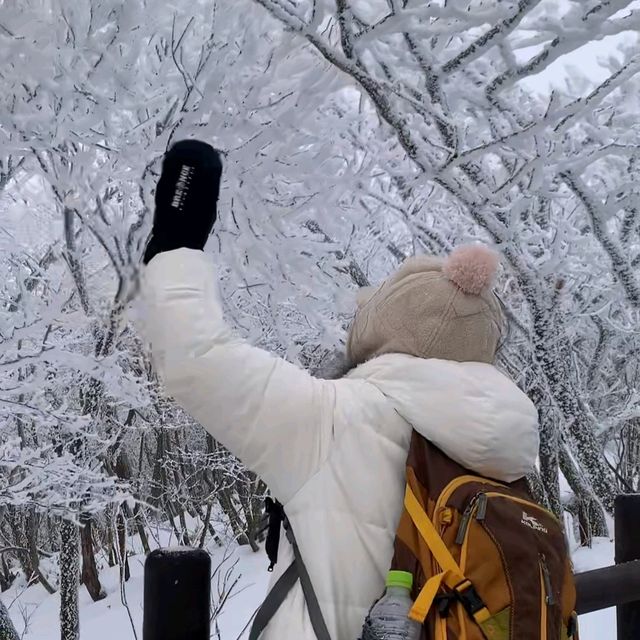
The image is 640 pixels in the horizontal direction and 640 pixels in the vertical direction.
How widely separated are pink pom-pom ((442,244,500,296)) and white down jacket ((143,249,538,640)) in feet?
0.46

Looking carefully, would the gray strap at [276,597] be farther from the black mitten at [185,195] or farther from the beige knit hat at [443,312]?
the black mitten at [185,195]

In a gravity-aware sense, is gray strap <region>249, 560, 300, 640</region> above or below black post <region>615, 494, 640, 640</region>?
above

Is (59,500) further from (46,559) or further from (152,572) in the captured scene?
(46,559)

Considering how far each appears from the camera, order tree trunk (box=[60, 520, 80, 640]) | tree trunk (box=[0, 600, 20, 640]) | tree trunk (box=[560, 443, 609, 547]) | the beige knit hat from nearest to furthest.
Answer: the beige knit hat, tree trunk (box=[0, 600, 20, 640]), tree trunk (box=[560, 443, 609, 547]), tree trunk (box=[60, 520, 80, 640])

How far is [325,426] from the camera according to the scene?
1.05 m

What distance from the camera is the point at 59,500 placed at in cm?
783

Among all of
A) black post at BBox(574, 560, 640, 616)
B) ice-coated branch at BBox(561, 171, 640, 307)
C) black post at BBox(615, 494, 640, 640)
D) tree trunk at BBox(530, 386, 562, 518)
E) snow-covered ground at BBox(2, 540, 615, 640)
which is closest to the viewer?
black post at BBox(574, 560, 640, 616)

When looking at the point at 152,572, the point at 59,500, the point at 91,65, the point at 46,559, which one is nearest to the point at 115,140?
the point at 91,65

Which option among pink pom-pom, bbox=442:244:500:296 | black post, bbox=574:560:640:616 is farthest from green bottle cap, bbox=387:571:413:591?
black post, bbox=574:560:640:616

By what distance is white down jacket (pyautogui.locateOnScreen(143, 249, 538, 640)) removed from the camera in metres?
1.00

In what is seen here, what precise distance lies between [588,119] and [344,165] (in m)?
2.08

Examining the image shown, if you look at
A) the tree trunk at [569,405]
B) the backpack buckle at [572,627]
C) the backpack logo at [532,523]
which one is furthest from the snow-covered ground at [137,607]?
the backpack logo at [532,523]

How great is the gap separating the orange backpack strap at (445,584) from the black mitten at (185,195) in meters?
0.53

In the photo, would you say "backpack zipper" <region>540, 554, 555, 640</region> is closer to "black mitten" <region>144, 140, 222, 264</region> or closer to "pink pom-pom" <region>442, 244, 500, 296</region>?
"pink pom-pom" <region>442, 244, 500, 296</region>
